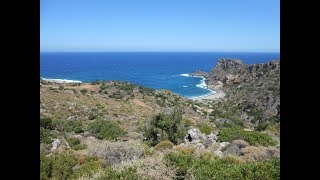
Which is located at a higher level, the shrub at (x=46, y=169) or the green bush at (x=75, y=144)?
the shrub at (x=46, y=169)

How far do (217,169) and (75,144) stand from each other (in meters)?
9.79

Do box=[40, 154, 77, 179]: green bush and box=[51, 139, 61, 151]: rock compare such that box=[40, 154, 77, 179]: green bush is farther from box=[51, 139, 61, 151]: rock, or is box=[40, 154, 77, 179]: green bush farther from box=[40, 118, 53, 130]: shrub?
box=[40, 118, 53, 130]: shrub

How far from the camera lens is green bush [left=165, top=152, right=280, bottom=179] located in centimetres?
947

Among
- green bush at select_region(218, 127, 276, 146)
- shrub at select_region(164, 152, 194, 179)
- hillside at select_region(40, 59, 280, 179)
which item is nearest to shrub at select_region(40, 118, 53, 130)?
hillside at select_region(40, 59, 280, 179)

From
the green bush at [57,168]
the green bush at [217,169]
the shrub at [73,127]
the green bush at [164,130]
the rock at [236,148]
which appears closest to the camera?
the green bush at [217,169]

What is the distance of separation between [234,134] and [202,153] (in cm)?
581

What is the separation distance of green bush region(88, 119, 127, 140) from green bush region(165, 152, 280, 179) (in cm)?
979

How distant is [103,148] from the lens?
44.0 ft

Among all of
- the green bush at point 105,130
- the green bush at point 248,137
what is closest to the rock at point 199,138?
the green bush at point 248,137

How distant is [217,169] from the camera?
10.5m

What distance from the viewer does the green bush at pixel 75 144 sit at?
16.8 meters

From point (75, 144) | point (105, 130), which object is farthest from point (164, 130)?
point (75, 144)

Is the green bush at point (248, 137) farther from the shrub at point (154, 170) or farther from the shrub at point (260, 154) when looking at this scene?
the shrub at point (154, 170)
